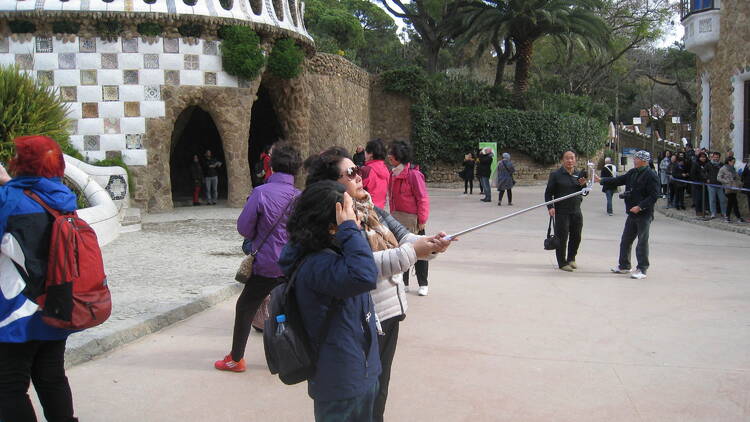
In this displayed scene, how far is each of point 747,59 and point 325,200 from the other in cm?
1599

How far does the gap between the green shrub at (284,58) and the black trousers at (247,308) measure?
1203 centimetres

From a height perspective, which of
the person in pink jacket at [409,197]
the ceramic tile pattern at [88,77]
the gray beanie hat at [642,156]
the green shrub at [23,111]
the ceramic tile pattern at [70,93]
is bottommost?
the person in pink jacket at [409,197]

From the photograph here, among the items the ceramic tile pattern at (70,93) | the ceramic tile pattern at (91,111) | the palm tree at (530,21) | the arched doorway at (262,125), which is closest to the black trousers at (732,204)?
the arched doorway at (262,125)

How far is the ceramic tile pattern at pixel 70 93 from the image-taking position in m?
14.4

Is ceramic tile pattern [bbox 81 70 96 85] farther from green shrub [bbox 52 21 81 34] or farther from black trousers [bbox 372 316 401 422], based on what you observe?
black trousers [bbox 372 316 401 422]

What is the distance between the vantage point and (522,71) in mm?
28984

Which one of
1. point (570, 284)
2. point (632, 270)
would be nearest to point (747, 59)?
point (632, 270)

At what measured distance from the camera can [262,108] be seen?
70.0ft

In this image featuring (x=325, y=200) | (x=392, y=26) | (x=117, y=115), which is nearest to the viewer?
(x=325, y=200)

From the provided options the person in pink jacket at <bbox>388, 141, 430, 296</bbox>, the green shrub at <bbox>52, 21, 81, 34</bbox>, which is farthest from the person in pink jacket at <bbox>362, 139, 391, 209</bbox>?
the green shrub at <bbox>52, 21, 81, 34</bbox>

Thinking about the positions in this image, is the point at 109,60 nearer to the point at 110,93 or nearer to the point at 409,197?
the point at 110,93

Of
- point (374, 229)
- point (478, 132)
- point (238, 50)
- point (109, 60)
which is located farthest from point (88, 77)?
point (478, 132)

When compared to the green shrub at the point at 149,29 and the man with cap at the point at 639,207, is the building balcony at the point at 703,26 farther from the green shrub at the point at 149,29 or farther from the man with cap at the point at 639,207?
the green shrub at the point at 149,29

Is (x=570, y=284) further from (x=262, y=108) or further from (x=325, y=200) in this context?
(x=262, y=108)
